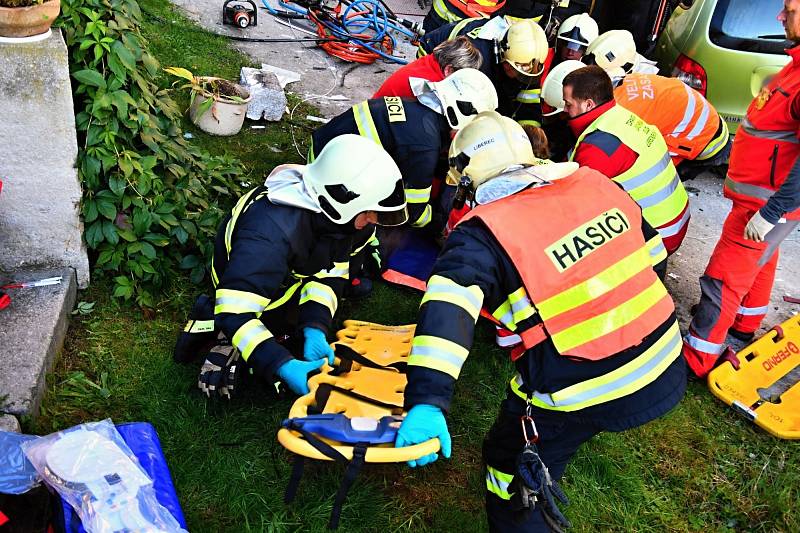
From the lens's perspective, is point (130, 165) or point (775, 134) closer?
→ point (130, 165)

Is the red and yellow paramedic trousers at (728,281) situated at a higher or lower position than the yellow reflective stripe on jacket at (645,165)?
lower

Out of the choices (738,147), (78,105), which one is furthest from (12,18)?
(738,147)

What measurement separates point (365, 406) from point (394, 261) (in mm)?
1785

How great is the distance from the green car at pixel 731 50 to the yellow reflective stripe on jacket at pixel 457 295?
4.61 meters

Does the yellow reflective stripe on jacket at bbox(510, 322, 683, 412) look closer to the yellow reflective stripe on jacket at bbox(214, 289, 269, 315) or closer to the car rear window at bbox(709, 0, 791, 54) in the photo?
the yellow reflective stripe on jacket at bbox(214, 289, 269, 315)

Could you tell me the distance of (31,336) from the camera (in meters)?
3.08

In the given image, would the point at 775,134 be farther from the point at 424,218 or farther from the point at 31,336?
the point at 31,336

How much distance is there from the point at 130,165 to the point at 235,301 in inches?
47.0

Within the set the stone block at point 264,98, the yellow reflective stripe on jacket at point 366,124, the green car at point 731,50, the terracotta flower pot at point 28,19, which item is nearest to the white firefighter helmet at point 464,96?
the yellow reflective stripe on jacket at point 366,124

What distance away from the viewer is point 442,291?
2131mm

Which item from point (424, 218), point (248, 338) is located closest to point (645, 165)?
point (424, 218)

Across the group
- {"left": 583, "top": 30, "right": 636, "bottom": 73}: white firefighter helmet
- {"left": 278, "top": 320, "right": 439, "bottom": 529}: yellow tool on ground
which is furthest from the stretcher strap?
{"left": 583, "top": 30, "right": 636, "bottom": 73}: white firefighter helmet

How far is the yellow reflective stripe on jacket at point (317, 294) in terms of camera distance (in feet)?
10.8

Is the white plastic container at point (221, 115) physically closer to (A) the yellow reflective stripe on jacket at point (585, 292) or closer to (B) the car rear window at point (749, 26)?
(A) the yellow reflective stripe on jacket at point (585, 292)
